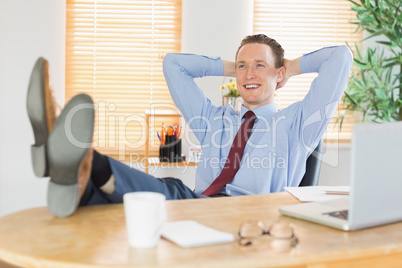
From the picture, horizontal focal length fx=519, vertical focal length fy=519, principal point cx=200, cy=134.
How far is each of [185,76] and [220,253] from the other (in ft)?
5.29

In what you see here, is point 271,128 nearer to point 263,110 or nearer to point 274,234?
point 263,110

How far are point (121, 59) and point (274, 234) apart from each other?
3.03 meters

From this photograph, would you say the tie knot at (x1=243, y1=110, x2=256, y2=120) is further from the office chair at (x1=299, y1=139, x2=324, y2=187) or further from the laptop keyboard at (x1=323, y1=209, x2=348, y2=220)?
the laptop keyboard at (x1=323, y1=209, x2=348, y2=220)

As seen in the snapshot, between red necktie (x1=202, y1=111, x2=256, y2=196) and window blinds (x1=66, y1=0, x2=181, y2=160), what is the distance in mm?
1670

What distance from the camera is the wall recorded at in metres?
3.72

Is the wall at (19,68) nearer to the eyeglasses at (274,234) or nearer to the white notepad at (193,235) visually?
the white notepad at (193,235)

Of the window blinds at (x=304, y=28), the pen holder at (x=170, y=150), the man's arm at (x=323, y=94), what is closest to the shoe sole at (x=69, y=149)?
the man's arm at (x=323, y=94)

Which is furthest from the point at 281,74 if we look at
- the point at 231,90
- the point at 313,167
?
the point at 231,90

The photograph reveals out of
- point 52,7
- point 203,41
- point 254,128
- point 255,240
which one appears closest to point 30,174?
point 52,7

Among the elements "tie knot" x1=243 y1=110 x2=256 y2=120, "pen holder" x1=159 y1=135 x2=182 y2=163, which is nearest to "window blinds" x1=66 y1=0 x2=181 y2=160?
"pen holder" x1=159 y1=135 x2=182 y2=163

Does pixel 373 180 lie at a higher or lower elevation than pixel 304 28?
lower

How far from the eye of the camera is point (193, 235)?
3.40ft

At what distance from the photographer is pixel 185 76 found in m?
2.48

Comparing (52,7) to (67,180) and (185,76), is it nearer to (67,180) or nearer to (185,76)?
(185,76)
